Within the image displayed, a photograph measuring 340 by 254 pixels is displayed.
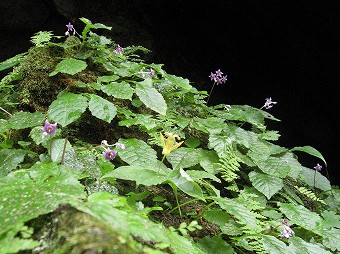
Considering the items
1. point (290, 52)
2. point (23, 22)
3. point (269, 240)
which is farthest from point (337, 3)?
point (23, 22)

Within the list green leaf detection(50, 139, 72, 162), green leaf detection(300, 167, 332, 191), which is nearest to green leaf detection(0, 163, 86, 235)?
green leaf detection(50, 139, 72, 162)

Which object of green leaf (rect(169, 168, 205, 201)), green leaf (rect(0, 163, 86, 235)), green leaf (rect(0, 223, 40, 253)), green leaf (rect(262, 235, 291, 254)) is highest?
green leaf (rect(0, 223, 40, 253))

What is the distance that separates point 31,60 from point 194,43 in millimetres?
5534

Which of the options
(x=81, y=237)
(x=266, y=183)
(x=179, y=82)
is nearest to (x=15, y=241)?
(x=81, y=237)

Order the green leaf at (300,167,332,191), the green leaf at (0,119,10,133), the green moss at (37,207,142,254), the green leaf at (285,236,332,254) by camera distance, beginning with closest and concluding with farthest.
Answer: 1. the green moss at (37,207,142,254)
2. the green leaf at (285,236,332,254)
3. the green leaf at (0,119,10,133)
4. the green leaf at (300,167,332,191)

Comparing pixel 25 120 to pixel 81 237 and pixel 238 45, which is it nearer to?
pixel 81 237

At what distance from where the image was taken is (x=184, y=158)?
1986 mm

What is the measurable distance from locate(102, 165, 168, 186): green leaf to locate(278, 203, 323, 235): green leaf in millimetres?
848

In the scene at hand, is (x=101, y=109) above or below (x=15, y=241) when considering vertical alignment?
below

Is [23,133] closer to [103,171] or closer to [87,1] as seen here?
[103,171]

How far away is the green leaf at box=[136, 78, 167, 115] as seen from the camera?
2111mm

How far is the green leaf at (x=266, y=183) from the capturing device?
2133mm

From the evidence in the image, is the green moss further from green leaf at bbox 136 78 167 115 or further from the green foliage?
green leaf at bbox 136 78 167 115

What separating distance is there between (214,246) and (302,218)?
2.03ft
